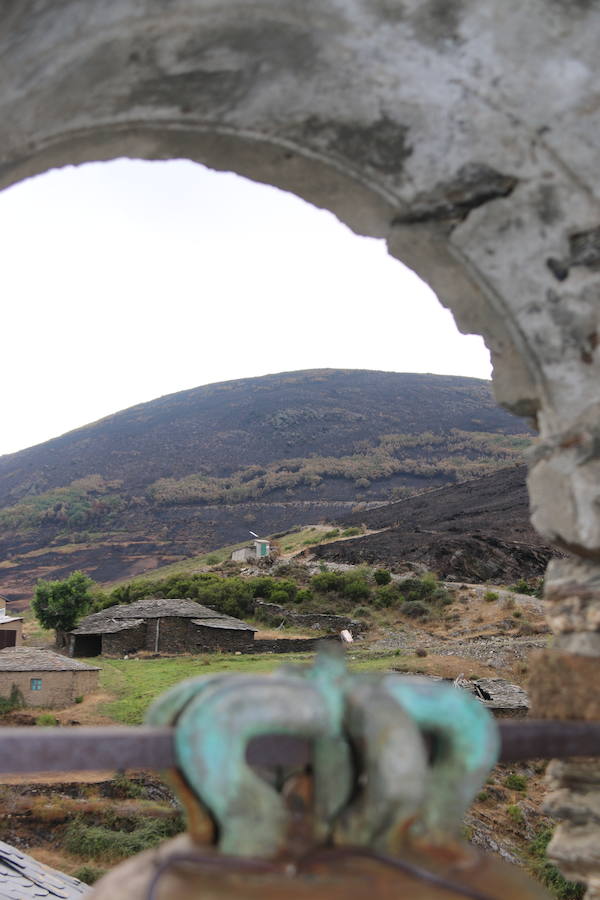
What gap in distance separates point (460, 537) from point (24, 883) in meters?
35.4

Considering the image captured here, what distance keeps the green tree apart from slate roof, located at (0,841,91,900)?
23.9 meters

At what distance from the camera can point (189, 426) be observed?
11538 centimetres

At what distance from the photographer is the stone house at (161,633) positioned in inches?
1048

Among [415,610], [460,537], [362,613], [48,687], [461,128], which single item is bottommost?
[48,687]

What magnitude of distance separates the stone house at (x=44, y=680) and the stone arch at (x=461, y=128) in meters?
17.8

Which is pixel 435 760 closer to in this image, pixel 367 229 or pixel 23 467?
pixel 367 229

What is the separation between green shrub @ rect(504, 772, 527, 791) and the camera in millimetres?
12938

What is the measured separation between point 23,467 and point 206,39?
120120 mm

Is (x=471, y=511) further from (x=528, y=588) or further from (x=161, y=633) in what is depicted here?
(x=161, y=633)

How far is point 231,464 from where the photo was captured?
325 feet

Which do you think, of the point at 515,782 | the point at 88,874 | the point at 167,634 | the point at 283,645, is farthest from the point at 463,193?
the point at 167,634

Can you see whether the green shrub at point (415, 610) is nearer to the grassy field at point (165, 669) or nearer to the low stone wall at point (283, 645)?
the low stone wall at point (283, 645)

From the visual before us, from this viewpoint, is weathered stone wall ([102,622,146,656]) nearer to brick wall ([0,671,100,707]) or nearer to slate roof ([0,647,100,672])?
slate roof ([0,647,100,672])

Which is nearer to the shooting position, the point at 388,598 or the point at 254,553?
the point at 388,598
